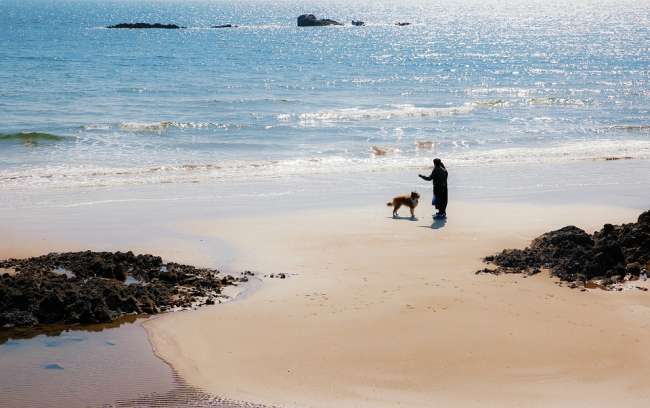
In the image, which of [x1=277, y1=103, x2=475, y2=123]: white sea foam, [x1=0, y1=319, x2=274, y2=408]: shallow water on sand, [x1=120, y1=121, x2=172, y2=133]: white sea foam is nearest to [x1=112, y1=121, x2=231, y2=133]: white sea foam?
[x1=120, y1=121, x2=172, y2=133]: white sea foam

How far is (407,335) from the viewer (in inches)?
398

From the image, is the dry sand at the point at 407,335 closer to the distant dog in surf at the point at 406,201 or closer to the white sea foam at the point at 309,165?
the distant dog in surf at the point at 406,201

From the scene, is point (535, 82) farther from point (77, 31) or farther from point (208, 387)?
point (77, 31)

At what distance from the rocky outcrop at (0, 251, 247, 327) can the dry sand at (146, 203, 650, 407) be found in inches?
22.8

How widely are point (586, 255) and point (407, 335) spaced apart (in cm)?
373

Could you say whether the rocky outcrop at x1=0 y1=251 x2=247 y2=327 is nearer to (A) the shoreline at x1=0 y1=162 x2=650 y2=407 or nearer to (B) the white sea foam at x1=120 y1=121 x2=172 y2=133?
(A) the shoreline at x1=0 y1=162 x2=650 y2=407

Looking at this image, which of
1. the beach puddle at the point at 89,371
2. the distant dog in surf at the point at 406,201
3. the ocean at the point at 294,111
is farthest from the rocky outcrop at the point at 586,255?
the ocean at the point at 294,111

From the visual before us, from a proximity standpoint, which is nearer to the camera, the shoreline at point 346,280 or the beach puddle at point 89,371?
the beach puddle at point 89,371

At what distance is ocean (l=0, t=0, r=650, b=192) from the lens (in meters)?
24.0

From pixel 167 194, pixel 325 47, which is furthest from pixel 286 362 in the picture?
pixel 325 47

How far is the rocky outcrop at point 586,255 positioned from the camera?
1228cm

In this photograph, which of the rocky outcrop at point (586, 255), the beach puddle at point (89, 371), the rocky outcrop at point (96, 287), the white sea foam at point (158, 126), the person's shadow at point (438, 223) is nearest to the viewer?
the beach puddle at point (89, 371)

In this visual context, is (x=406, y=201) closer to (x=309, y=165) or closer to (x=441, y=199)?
(x=441, y=199)

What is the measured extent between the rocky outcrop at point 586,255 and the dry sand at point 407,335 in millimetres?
392
